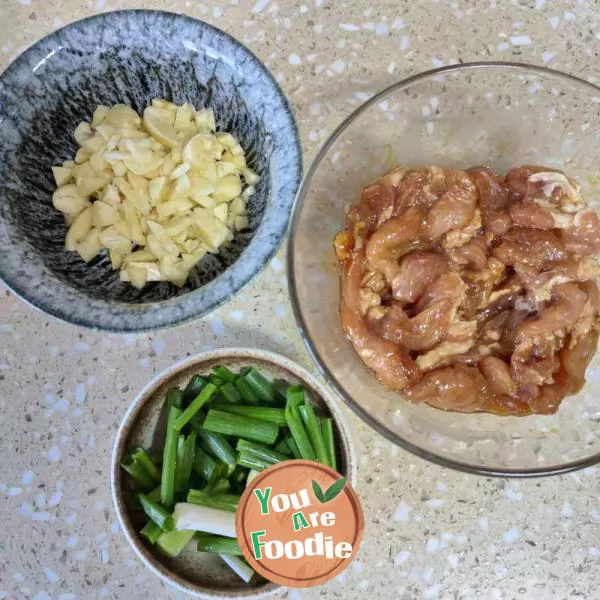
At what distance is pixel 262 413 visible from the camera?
124 centimetres

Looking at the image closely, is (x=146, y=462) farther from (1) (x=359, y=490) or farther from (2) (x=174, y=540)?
(1) (x=359, y=490)

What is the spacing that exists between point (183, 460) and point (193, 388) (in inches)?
5.4

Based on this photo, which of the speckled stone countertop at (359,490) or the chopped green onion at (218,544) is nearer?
the chopped green onion at (218,544)

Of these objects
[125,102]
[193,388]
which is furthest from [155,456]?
[125,102]

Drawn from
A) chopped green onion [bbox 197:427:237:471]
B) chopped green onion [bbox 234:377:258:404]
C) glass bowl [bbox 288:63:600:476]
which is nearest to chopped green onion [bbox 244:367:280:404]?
chopped green onion [bbox 234:377:258:404]

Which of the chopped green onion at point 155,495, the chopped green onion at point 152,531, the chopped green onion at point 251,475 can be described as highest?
the chopped green onion at point 155,495

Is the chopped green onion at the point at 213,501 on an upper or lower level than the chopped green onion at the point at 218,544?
upper

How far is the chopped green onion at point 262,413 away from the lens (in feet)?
4.04

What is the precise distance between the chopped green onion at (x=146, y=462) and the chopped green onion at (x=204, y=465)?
8 cm

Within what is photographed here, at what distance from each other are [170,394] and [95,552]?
36 centimetres

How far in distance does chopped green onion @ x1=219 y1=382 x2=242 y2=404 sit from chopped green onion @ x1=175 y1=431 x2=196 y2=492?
0.09 m

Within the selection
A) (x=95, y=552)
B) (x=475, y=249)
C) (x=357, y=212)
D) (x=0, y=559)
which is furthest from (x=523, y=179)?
(x=0, y=559)

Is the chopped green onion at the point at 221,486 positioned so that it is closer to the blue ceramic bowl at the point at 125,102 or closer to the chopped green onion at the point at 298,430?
the chopped green onion at the point at 298,430

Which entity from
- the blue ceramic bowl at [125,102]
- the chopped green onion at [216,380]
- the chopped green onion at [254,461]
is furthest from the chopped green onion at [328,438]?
the blue ceramic bowl at [125,102]
